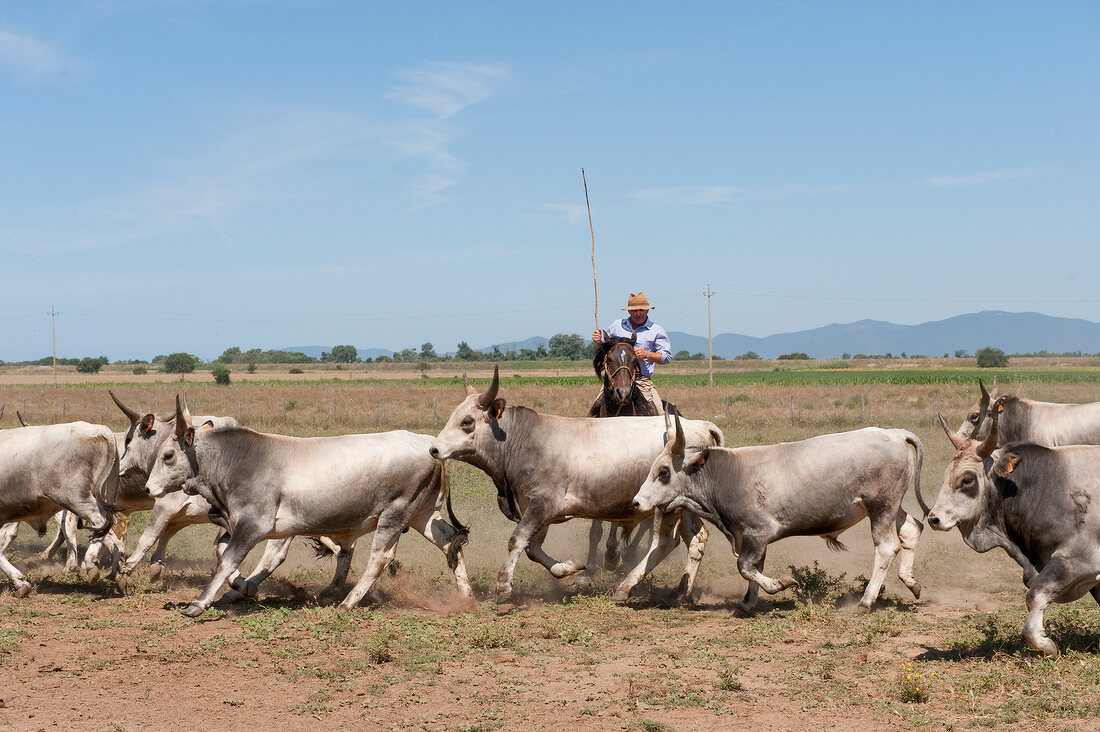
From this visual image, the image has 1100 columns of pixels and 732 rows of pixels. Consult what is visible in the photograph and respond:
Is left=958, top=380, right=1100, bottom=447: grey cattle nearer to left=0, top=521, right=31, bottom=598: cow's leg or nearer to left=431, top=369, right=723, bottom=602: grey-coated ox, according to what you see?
left=431, top=369, right=723, bottom=602: grey-coated ox

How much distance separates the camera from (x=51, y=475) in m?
9.63

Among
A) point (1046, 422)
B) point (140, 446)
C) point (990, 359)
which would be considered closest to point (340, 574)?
point (140, 446)

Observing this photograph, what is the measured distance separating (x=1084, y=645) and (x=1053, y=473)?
1.32 m

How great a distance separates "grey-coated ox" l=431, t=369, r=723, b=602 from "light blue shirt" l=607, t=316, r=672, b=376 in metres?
2.05

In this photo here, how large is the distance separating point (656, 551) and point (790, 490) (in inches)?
61.4

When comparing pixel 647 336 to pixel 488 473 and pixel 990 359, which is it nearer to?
pixel 488 473

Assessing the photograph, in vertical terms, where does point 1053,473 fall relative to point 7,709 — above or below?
above

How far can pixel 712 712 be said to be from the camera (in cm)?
602

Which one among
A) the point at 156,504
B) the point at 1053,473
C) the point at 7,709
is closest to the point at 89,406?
the point at 156,504

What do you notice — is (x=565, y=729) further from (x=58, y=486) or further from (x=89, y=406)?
(x=89, y=406)

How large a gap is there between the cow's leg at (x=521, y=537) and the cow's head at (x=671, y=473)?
39.8 inches

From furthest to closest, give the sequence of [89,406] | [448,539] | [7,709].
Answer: [89,406] → [448,539] → [7,709]

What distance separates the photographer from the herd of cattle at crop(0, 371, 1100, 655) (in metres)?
8.70

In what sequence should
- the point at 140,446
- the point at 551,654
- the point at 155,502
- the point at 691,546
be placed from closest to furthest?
the point at 551,654 → the point at 691,546 → the point at 140,446 → the point at 155,502
